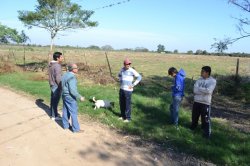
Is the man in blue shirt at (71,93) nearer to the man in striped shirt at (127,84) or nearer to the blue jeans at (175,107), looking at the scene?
the man in striped shirt at (127,84)

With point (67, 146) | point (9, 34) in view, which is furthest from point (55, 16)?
point (67, 146)

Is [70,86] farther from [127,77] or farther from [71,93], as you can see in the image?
[127,77]

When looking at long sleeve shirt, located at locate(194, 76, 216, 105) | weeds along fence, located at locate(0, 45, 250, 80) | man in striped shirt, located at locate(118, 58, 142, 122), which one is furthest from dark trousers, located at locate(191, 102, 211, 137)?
weeds along fence, located at locate(0, 45, 250, 80)

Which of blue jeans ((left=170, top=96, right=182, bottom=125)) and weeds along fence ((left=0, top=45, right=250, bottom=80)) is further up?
blue jeans ((left=170, top=96, right=182, bottom=125))

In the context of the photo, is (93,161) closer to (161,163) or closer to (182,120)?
(161,163)

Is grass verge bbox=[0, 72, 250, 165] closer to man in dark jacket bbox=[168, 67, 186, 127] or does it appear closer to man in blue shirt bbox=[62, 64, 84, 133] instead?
man in dark jacket bbox=[168, 67, 186, 127]

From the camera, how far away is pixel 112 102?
38.3 feet

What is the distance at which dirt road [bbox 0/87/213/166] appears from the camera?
679cm

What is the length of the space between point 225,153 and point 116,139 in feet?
8.39

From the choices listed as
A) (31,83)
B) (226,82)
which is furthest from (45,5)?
(226,82)

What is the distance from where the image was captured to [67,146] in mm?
7582

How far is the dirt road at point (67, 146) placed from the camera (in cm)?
679

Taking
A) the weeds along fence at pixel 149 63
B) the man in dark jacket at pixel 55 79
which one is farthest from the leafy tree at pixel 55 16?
the man in dark jacket at pixel 55 79

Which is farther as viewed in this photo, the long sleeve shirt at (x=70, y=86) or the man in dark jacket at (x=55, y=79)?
the man in dark jacket at (x=55, y=79)
